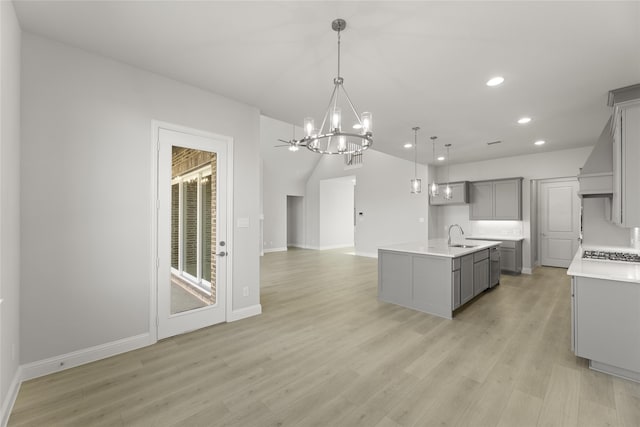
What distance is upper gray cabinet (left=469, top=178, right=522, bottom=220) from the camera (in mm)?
6527

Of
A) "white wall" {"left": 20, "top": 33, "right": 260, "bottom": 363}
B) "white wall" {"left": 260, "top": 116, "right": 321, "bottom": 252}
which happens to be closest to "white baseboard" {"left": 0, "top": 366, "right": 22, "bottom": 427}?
"white wall" {"left": 20, "top": 33, "right": 260, "bottom": 363}

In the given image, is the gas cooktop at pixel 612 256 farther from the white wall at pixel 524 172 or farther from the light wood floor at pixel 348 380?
the white wall at pixel 524 172

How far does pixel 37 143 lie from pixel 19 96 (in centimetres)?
37

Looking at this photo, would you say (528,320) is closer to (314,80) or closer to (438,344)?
(438,344)

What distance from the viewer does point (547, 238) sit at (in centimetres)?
714

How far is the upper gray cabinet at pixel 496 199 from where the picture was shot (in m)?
6.53

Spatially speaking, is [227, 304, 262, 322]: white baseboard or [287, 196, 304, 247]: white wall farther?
[287, 196, 304, 247]: white wall

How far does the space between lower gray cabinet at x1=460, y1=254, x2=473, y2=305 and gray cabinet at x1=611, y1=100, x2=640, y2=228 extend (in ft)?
5.47

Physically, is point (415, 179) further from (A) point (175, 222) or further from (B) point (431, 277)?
(A) point (175, 222)

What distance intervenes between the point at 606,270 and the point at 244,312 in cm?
395

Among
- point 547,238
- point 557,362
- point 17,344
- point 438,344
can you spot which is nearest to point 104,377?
point 17,344

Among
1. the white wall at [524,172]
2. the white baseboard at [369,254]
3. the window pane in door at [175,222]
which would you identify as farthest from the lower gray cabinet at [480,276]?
the white baseboard at [369,254]

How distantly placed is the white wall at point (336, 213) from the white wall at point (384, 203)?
113cm

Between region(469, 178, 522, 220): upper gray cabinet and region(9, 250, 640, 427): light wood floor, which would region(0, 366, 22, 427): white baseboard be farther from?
region(469, 178, 522, 220): upper gray cabinet
